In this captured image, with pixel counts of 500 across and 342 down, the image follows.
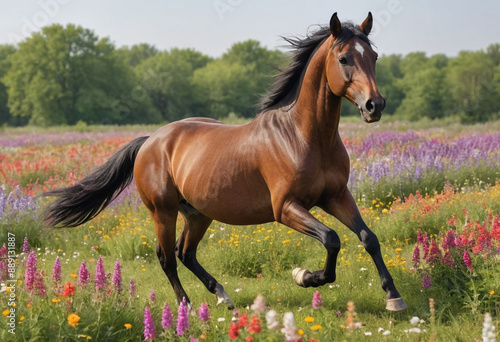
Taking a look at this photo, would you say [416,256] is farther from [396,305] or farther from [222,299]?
[222,299]

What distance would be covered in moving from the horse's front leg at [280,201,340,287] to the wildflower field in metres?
0.16

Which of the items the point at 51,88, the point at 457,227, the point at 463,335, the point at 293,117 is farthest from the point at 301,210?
the point at 51,88

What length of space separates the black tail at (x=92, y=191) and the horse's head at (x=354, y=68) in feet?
9.11

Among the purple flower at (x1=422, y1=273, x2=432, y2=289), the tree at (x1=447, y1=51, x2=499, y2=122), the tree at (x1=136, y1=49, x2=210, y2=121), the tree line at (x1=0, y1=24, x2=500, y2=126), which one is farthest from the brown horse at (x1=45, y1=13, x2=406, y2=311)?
the tree at (x1=136, y1=49, x2=210, y2=121)

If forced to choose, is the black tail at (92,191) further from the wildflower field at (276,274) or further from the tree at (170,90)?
the tree at (170,90)

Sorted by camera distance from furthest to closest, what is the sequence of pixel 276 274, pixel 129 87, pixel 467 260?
1. pixel 129 87
2. pixel 276 274
3. pixel 467 260

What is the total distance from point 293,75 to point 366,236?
5.01 ft

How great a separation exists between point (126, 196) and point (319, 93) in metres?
6.33

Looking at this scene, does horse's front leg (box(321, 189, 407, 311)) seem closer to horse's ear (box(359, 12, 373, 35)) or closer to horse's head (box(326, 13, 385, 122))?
horse's head (box(326, 13, 385, 122))

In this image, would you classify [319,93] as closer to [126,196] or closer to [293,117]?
[293,117]

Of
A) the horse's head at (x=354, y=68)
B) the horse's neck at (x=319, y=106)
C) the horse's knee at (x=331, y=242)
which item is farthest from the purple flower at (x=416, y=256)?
the horse's head at (x=354, y=68)

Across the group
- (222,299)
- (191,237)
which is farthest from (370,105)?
(191,237)

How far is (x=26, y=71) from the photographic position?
55.9 metres

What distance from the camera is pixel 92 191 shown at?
6141mm
